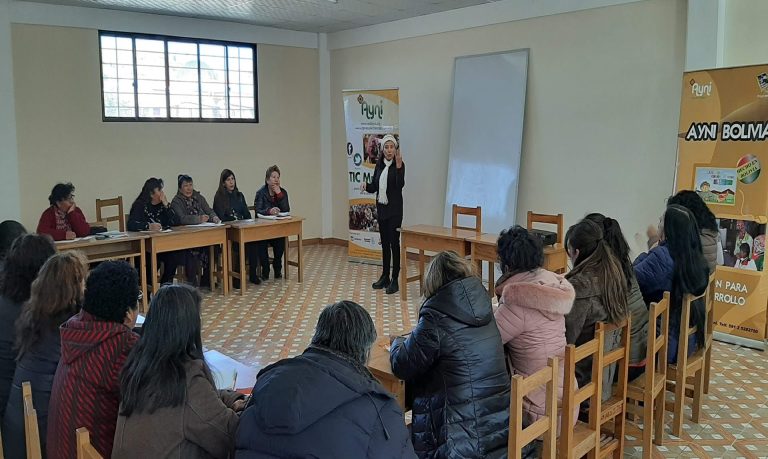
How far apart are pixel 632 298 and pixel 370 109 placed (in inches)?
224

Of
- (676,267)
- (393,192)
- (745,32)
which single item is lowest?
(676,267)

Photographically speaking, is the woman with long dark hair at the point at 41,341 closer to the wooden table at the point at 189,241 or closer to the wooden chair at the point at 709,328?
the wooden chair at the point at 709,328

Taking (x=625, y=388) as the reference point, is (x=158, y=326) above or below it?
above

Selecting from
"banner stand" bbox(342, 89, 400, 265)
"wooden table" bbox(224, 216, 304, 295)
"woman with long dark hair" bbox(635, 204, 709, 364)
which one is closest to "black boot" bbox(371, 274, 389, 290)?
"wooden table" bbox(224, 216, 304, 295)

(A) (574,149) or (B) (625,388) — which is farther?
(A) (574,149)

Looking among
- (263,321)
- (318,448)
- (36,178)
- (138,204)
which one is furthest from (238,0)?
(318,448)

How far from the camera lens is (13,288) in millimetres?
2770

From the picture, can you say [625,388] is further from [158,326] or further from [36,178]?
[36,178]

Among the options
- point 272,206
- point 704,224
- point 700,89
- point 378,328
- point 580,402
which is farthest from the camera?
point 272,206

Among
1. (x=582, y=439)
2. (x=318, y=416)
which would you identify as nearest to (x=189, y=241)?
Result: (x=582, y=439)

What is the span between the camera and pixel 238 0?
739cm

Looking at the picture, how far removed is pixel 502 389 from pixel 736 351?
11.9 feet

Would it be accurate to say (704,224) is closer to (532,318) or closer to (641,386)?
(641,386)

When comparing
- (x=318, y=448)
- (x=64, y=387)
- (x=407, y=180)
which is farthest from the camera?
(x=407, y=180)
